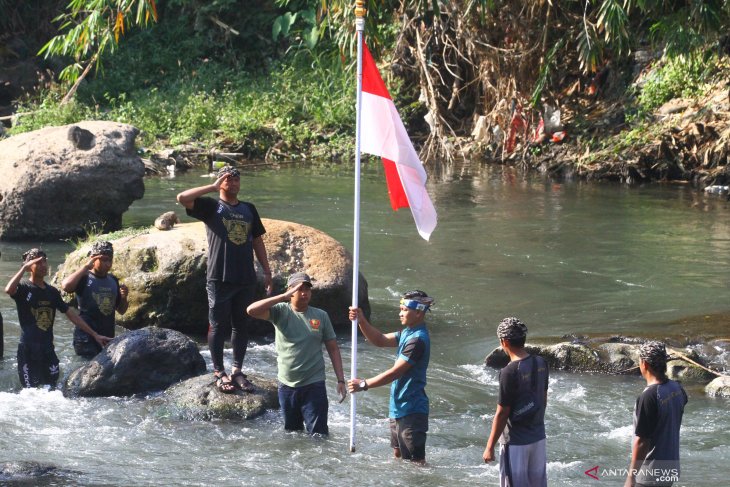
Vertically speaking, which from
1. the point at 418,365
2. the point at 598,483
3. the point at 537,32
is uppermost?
the point at 537,32

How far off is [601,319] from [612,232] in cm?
525

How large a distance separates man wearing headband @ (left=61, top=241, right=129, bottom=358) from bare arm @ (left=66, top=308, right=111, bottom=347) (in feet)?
0.35

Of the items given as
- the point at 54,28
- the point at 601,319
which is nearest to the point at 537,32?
the point at 601,319

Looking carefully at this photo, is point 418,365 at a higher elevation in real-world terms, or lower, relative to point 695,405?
higher

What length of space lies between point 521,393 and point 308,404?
7.51ft

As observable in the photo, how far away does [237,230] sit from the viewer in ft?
28.5

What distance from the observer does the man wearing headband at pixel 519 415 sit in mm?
6426

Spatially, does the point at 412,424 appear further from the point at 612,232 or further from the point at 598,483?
the point at 612,232

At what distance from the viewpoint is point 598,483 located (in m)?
7.70

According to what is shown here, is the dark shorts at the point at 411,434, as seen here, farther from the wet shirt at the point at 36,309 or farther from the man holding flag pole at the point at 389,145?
the wet shirt at the point at 36,309

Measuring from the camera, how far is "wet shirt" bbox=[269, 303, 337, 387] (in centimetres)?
810

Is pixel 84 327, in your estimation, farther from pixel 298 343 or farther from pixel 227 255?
pixel 298 343

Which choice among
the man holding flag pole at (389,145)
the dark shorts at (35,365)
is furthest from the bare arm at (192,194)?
the dark shorts at (35,365)

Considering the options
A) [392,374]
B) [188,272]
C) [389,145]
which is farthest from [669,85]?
[392,374]
